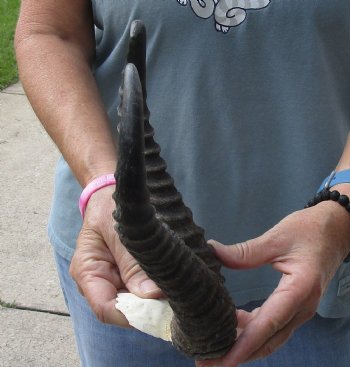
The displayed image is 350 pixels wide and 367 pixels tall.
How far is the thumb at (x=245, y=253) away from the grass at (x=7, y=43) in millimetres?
5656

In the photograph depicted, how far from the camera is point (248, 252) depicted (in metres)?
1.59

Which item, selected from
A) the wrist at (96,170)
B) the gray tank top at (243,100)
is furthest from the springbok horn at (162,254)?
the gray tank top at (243,100)

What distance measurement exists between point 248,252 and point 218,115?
49cm

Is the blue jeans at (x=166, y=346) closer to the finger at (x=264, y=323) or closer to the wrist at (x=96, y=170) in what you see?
the wrist at (x=96, y=170)

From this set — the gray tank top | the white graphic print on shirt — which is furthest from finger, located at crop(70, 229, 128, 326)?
→ the white graphic print on shirt

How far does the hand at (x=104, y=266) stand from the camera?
154 centimetres

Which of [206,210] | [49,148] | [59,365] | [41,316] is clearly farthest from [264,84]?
[49,148]

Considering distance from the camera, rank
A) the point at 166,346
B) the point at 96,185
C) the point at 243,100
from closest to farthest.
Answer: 1. the point at 96,185
2. the point at 243,100
3. the point at 166,346

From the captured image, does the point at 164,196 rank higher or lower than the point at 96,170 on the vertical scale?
higher

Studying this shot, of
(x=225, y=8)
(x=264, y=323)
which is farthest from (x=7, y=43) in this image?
(x=264, y=323)

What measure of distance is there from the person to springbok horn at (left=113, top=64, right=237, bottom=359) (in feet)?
1.15

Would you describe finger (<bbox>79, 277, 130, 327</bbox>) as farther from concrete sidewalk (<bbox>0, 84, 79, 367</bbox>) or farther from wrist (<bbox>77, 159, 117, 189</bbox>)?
concrete sidewalk (<bbox>0, 84, 79, 367</bbox>)

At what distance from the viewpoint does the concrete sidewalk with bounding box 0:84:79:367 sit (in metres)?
4.02

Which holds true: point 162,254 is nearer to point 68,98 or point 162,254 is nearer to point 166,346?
point 68,98
